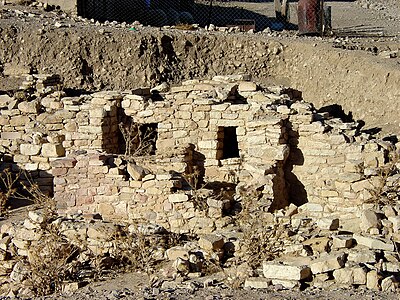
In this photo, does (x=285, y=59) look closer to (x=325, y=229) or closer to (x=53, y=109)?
(x=53, y=109)

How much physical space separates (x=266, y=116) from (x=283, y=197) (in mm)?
1165

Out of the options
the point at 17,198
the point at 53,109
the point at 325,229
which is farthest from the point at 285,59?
the point at 325,229

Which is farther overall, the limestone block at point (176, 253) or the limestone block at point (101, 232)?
the limestone block at point (101, 232)

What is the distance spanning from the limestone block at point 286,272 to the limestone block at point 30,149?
19.2 feet

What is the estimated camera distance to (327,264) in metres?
8.95

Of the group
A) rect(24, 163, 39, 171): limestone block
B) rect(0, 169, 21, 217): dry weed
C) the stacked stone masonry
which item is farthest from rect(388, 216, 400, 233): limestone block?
rect(24, 163, 39, 171): limestone block

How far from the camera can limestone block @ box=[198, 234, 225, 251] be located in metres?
9.94

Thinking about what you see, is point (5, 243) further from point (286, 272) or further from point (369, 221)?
point (369, 221)

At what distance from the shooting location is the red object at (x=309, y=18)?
2219cm

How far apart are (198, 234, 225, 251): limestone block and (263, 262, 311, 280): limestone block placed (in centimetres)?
109

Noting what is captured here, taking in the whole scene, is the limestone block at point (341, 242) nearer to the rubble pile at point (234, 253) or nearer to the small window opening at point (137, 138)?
the rubble pile at point (234, 253)

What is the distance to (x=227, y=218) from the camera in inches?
432

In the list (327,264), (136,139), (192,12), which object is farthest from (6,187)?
(192,12)

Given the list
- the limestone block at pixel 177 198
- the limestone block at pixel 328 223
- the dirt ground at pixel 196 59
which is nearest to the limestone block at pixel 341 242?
the limestone block at pixel 328 223
